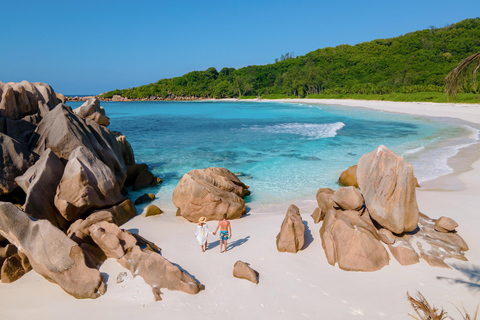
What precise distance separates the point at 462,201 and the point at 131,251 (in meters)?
12.3

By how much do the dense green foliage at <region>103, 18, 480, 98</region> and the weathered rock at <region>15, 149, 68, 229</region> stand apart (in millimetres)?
85818

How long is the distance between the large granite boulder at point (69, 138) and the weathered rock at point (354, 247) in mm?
9378

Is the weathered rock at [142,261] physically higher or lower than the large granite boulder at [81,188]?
lower

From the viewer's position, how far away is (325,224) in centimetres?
894

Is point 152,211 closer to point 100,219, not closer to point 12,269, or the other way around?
point 100,219

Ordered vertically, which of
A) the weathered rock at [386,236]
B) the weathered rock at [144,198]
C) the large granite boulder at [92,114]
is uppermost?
the large granite boulder at [92,114]

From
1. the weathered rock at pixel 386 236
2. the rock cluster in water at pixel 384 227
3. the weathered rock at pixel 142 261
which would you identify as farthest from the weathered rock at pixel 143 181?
the weathered rock at pixel 386 236

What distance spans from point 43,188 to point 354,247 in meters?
9.63

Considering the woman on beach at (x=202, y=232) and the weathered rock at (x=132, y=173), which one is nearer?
the woman on beach at (x=202, y=232)

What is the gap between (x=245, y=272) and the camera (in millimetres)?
7355

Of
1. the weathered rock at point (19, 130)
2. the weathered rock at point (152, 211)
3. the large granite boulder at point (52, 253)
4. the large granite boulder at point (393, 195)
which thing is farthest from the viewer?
the weathered rock at point (19, 130)

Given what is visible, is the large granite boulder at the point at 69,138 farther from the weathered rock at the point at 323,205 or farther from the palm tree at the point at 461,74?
the palm tree at the point at 461,74

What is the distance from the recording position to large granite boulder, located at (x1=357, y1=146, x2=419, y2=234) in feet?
26.1

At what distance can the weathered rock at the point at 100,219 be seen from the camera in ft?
27.3
